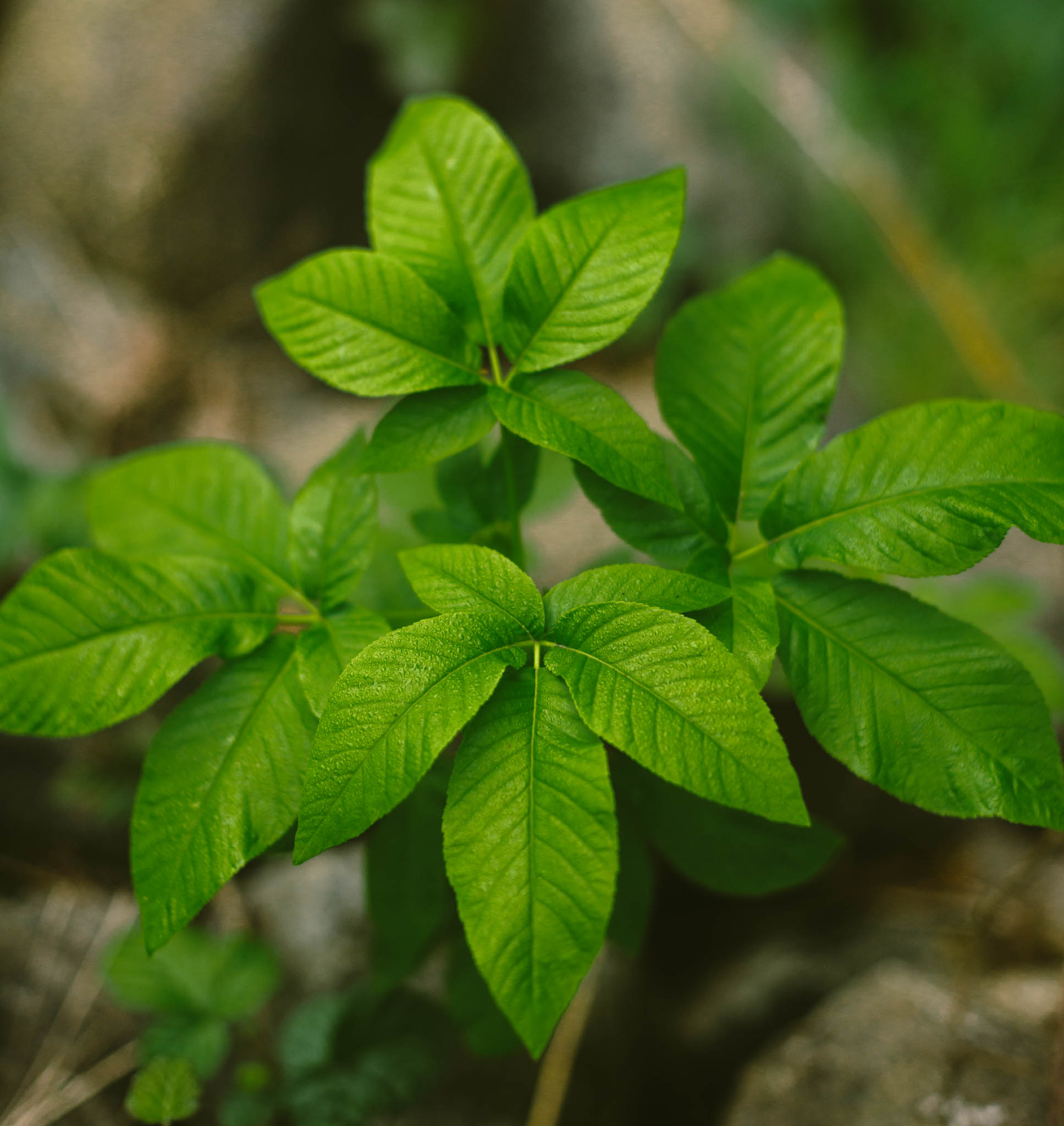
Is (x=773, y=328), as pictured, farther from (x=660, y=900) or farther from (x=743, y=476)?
(x=660, y=900)

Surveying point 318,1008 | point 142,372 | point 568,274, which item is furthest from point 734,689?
point 142,372

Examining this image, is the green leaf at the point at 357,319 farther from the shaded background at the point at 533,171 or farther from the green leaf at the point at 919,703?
the shaded background at the point at 533,171

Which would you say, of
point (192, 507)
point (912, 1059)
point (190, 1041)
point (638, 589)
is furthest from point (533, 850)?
point (912, 1059)

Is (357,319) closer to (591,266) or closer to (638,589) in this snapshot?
(591,266)

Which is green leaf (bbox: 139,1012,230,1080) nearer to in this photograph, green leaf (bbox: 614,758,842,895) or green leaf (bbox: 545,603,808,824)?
green leaf (bbox: 614,758,842,895)

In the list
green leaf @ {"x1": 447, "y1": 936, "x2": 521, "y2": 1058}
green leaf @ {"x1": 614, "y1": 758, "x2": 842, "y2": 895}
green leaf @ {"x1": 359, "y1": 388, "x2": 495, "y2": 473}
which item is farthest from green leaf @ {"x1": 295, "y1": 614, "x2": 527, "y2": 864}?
green leaf @ {"x1": 447, "y1": 936, "x2": 521, "y2": 1058}

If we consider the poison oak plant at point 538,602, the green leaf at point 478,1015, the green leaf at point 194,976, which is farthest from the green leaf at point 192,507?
the green leaf at point 194,976
